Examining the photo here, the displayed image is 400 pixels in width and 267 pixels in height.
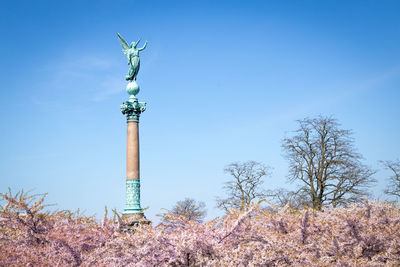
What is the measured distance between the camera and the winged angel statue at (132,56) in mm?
24312

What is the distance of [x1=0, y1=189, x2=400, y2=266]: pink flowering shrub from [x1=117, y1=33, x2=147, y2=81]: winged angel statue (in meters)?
17.1

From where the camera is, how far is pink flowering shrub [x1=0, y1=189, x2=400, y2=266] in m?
5.98

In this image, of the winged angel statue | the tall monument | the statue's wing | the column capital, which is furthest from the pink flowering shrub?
the statue's wing

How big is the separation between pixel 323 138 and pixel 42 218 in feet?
82.0

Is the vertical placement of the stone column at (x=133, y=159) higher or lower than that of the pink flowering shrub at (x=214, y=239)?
higher

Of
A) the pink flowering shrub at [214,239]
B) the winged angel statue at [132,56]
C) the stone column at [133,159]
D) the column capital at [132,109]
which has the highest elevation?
the winged angel statue at [132,56]

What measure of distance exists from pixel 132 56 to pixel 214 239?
65.8 ft

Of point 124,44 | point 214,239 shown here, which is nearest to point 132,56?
point 124,44

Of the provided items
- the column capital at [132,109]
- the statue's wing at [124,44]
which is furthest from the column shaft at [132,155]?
the statue's wing at [124,44]

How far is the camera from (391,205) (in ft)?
26.0

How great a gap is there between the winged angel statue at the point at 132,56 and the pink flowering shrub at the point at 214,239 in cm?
1713

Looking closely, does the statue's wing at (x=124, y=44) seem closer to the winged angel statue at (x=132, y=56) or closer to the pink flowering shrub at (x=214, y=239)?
the winged angel statue at (x=132, y=56)

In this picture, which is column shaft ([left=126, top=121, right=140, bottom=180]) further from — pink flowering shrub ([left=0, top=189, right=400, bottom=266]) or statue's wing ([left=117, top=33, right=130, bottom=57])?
pink flowering shrub ([left=0, top=189, right=400, bottom=266])

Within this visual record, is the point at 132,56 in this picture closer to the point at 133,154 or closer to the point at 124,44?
the point at 124,44
